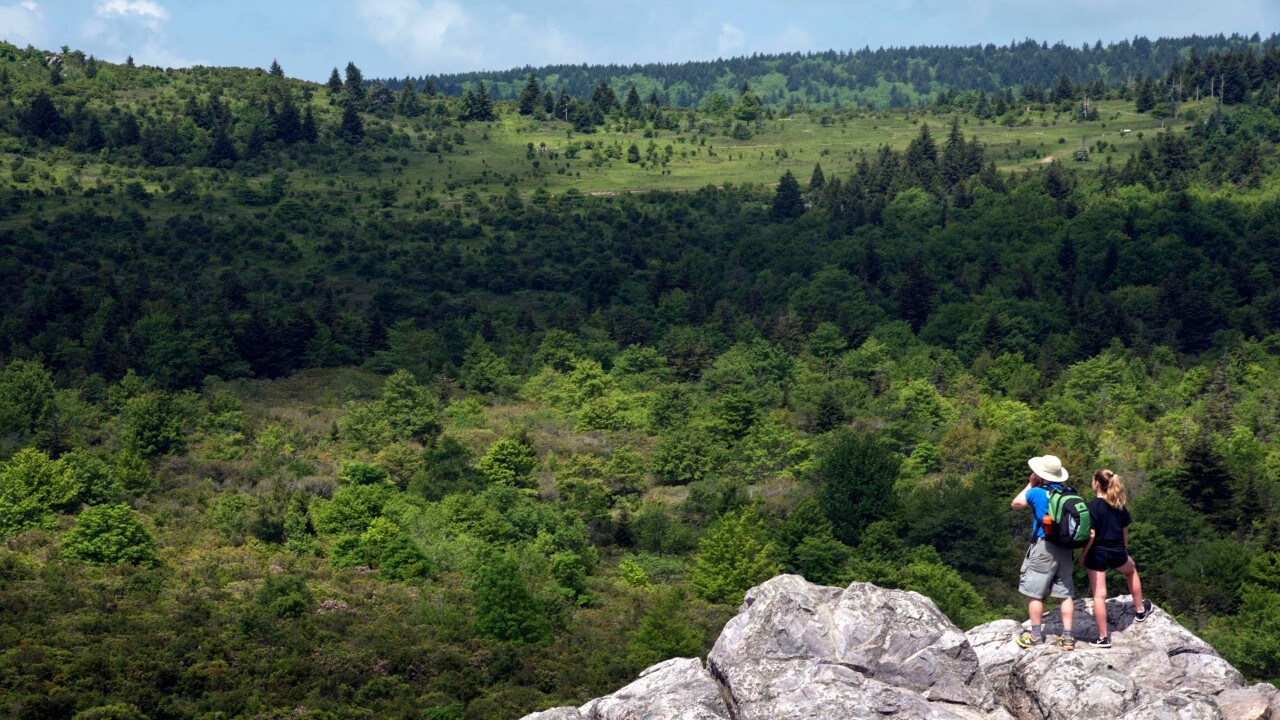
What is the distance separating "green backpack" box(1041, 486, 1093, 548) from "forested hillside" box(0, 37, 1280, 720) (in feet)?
102

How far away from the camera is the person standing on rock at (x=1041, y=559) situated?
821 inches

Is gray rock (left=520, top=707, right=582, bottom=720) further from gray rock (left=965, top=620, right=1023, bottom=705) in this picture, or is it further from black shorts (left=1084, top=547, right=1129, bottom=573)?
black shorts (left=1084, top=547, right=1129, bottom=573)

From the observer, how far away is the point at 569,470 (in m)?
85.8

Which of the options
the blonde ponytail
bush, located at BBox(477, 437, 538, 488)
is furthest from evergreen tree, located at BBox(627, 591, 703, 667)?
the blonde ponytail

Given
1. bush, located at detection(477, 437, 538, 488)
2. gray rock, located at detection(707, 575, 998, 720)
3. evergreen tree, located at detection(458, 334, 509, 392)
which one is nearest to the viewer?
gray rock, located at detection(707, 575, 998, 720)

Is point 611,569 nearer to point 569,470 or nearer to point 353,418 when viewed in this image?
point 569,470

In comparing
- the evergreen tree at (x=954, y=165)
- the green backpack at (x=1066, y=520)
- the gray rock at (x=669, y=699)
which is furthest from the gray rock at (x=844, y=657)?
the evergreen tree at (x=954, y=165)

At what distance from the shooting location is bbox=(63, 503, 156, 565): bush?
209 feet

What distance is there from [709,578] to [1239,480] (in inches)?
1505

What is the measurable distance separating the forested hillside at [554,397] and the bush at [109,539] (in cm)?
19

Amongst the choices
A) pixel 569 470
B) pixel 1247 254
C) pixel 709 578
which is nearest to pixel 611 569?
pixel 709 578

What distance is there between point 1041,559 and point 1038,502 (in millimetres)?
1003

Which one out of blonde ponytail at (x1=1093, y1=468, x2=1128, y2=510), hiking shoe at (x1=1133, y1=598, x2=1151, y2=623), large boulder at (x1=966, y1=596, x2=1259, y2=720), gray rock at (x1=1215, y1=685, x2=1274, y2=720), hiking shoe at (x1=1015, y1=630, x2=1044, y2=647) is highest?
blonde ponytail at (x1=1093, y1=468, x2=1128, y2=510)

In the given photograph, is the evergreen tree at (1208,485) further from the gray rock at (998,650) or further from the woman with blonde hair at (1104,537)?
the woman with blonde hair at (1104,537)
